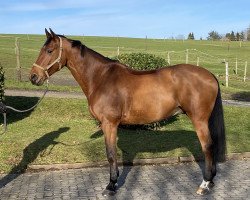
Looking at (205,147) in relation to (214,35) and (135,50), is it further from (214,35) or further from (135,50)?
(214,35)

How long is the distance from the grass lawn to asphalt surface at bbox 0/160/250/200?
22.4 inches

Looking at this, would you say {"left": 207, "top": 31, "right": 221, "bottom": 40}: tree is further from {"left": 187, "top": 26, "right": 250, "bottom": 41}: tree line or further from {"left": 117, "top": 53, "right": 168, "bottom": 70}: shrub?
{"left": 117, "top": 53, "right": 168, "bottom": 70}: shrub

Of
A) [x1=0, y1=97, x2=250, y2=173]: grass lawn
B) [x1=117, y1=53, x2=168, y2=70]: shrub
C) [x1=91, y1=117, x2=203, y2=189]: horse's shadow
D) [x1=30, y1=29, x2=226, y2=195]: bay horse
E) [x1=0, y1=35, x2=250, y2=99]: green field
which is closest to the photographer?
[x1=30, y1=29, x2=226, y2=195]: bay horse

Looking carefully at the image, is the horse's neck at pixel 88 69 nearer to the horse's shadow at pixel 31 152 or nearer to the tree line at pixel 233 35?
the horse's shadow at pixel 31 152

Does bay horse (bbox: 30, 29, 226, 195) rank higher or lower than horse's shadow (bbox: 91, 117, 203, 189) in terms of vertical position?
higher

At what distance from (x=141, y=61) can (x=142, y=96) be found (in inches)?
177

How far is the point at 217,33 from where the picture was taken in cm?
13400

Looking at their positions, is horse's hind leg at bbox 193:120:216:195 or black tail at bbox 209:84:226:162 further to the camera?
black tail at bbox 209:84:226:162

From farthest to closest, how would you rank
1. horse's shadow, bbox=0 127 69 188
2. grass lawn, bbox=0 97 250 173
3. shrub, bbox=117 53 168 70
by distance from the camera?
shrub, bbox=117 53 168 70, grass lawn, bbox=0 97 250 173, horse's shadow, bbox=0 127 69 188

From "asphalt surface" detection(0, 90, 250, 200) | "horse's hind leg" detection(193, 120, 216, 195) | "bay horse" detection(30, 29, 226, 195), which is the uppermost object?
"bay horse" detection(30, 29, 226, 195)

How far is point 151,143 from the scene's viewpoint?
9.58m

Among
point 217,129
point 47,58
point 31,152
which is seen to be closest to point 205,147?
point 217,129

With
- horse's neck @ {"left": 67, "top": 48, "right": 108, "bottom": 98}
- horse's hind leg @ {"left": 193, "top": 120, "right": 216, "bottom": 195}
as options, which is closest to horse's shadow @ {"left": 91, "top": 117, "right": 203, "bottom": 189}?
horse's hind leg @ {"left": 193, "top": 120, "right": 216, "bottom": 195}

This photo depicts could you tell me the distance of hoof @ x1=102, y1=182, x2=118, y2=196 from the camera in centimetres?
639
